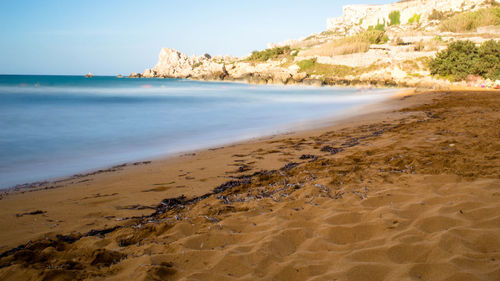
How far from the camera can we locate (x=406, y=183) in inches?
115

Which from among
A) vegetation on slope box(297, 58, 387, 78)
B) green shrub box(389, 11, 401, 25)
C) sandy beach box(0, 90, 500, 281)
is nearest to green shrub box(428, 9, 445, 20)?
green shrub box(389, 11, 401, 25)

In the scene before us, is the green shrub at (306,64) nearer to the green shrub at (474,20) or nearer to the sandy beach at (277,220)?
the green shrub at (474,20)

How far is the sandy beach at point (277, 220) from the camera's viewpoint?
1.72 m

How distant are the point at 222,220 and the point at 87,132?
853 cm

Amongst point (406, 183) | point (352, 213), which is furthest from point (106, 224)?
point (406, 183)

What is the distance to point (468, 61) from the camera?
21641 millimetres

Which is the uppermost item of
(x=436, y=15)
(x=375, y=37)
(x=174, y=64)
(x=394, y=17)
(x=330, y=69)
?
(x=394, y=17)

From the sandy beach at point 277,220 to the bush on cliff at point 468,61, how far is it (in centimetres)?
2208

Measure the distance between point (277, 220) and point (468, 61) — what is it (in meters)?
26.2

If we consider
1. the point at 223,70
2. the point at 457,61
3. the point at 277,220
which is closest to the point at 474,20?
the point at 457,61

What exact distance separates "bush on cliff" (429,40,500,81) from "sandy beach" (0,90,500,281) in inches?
869

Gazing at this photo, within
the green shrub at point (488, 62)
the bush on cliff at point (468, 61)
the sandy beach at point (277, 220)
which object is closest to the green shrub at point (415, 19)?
the bush on cliff at point (468, 61)

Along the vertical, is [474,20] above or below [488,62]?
above

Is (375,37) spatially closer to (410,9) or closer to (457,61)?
(457,61)
